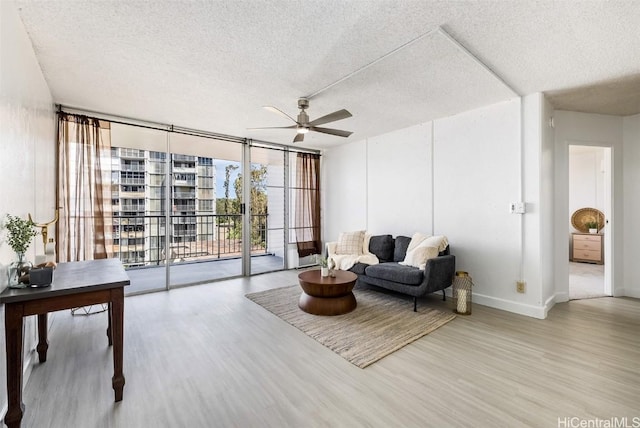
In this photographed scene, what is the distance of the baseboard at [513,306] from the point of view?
3.29 metres

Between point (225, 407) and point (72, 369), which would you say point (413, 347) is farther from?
point (72, 369)

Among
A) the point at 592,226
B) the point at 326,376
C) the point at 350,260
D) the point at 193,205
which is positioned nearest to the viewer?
the point at 326,376

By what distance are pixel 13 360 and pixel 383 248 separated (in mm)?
4049

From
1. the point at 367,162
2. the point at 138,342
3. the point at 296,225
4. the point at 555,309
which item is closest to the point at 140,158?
the point at 296,225

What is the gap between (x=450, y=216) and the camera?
412cm

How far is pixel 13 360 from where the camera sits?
1.57 metres

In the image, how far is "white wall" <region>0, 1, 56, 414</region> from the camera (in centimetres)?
168

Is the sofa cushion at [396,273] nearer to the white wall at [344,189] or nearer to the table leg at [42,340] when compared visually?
the white wall at [344,189]

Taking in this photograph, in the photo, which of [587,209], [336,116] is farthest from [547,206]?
[587,209]

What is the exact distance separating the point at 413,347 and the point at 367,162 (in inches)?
141

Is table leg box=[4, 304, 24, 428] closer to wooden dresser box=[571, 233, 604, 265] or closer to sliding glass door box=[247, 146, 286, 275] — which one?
sliding glass door box=[247, 146, 286, 275]

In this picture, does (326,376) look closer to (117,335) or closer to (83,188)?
(117,335)

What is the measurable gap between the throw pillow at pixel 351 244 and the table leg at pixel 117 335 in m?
3.29

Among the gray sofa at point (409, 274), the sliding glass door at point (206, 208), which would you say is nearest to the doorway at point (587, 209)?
the gray sofa at point (409, 274)
